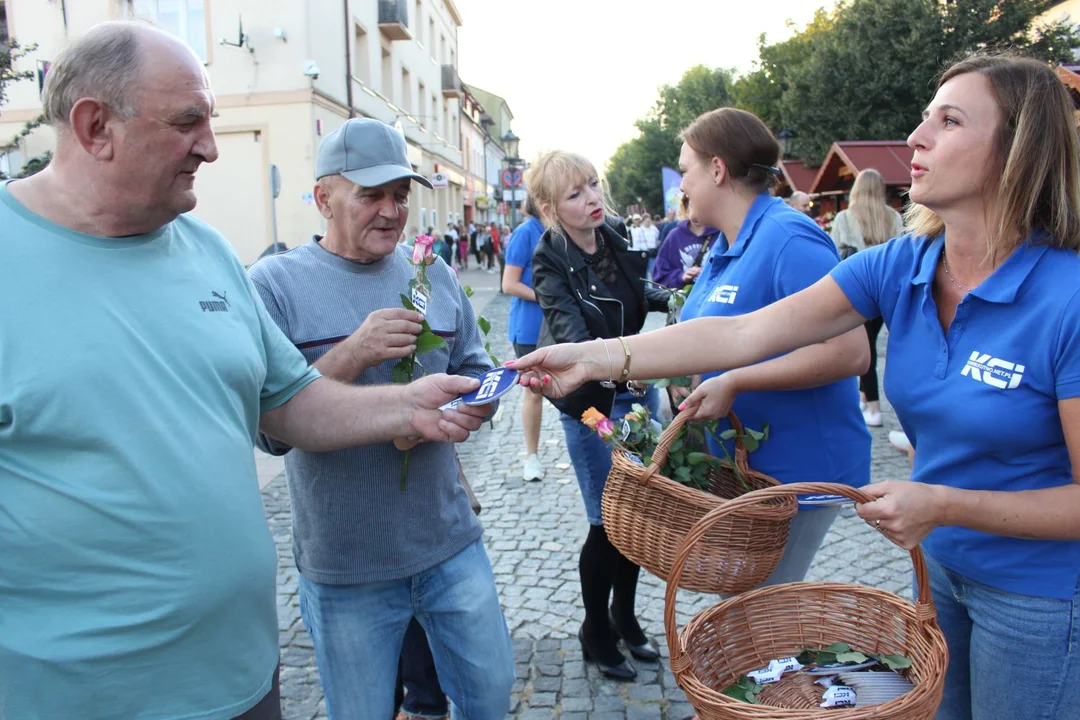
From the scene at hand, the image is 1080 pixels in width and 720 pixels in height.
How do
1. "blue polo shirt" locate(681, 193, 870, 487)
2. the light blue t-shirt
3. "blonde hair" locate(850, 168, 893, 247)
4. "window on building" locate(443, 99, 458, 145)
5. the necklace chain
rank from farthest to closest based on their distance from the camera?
1. "window on building" locate(443, 99, 458, 145)
2. "blonde hair" locate(850, 168, 893, 247)
3. "blue polo shirt" locate(681, 193, 870, 487)
4. the necklace chain
5. the light blue t-shirt

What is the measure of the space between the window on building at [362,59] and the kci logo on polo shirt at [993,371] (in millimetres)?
22360

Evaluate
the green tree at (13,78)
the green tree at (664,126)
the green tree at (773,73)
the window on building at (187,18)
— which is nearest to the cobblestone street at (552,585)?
the green tree at (13,78)

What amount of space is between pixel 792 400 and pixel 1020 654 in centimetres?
93

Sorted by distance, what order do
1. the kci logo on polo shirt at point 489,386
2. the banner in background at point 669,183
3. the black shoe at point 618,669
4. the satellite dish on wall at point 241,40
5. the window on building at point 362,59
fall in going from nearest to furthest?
the kci logo on polo shirt at point 489,386 < the black shoe at point 618,669 < the banner in background at point 669,183 < the satellite dish on wall at point 241,40 < the window on building at point 362,59

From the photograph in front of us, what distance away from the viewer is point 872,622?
1896mm

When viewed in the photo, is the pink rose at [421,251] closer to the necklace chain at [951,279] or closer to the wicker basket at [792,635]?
the wicker basket at [792,635]

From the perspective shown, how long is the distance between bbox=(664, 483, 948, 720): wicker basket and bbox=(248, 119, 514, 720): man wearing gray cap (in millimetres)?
758

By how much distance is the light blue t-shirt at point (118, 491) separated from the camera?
140 cm

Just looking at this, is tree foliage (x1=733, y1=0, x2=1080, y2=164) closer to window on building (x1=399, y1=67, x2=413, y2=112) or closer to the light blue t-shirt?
window on building (x1=399, y1=67, x2=413, y2=112)

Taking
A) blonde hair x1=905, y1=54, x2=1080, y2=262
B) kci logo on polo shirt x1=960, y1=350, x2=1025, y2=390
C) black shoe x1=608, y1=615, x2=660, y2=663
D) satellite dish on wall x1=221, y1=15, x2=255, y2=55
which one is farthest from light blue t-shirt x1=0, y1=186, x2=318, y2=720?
satellite dish on wall x1=221, y1=15, x2=255, y2=55

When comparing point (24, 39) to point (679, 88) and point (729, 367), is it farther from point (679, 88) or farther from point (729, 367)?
point (679, 88)

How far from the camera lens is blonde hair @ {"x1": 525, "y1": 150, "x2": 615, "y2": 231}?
127 inches

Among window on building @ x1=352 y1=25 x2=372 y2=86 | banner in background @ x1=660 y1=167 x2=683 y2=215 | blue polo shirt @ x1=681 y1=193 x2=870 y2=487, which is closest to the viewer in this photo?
blue polo shirt @ x1=681 y1=193 x2=870 y2=487

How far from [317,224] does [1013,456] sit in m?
18.6
